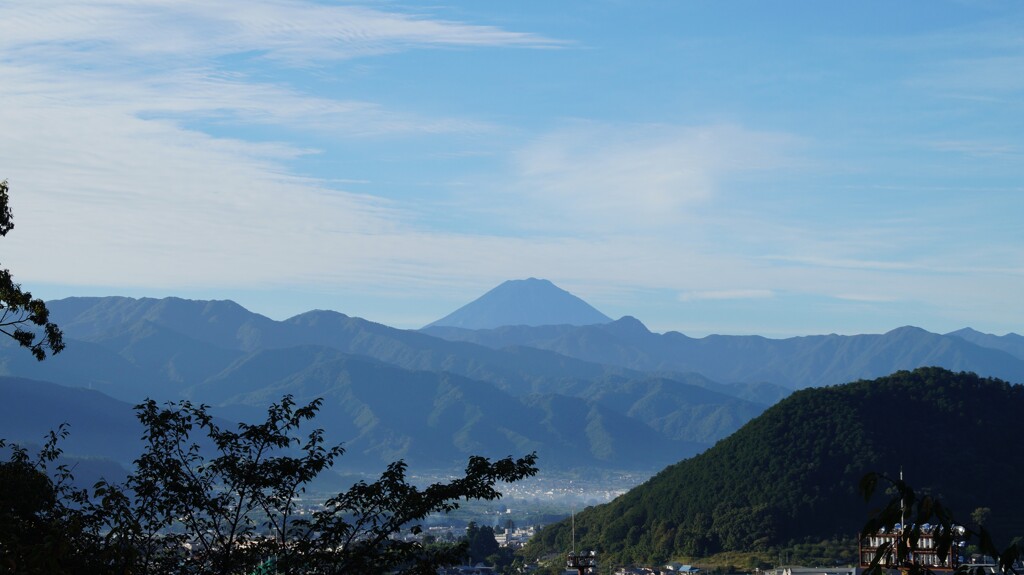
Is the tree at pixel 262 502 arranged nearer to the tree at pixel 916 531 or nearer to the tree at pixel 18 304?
the tree at pixel 18 304

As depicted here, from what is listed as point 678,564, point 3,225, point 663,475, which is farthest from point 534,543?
point 3,225

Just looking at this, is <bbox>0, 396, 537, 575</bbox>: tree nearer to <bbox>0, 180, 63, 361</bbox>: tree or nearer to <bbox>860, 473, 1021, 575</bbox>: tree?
<bbox>0, 180, 63, 361</bbox>: tree

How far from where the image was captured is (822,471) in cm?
8919

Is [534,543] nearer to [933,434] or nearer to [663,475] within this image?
[663,475]

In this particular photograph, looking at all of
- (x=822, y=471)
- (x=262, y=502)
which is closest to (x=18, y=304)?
(x=262, y=502)

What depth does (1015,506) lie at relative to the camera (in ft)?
285

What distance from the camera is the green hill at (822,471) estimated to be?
Answer: 84.9m

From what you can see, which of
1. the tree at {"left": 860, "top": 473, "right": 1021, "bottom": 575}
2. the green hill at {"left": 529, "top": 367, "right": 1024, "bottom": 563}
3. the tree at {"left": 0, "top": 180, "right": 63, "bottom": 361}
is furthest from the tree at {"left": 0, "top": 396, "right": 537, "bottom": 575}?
the green hill at {"left": 529, "top": 367, "right": 1024, "bottom": 563}

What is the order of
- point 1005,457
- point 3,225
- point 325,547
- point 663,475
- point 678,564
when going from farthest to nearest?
point 663,475
point 1005,457
point 678,564
point 3,225
point 325,547

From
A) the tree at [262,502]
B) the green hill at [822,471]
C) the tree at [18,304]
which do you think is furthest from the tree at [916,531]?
the green hill at [822,471]

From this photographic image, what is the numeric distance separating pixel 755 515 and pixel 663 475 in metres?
16.5

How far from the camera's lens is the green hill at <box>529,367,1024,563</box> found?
84938 mm

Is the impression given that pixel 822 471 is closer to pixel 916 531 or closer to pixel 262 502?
pixel 262 502

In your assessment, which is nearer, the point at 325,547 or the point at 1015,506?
the point at 325,547
